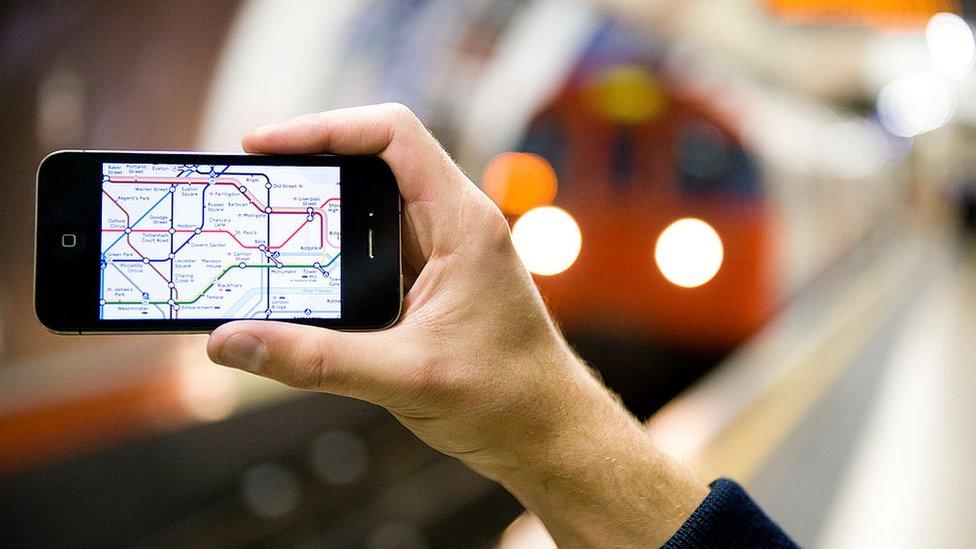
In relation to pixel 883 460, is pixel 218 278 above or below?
above

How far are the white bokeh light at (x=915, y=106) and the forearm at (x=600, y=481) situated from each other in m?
16.2

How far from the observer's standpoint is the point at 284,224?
3.55 ft

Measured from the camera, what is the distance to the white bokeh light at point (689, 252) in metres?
4.46

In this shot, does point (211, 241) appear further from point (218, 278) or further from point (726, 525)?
point (726, 525)

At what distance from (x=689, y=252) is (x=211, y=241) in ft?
12.2

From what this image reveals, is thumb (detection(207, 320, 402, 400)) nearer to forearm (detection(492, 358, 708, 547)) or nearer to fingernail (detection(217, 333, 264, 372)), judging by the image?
fingernail (detection(217, 333, 264, 372))

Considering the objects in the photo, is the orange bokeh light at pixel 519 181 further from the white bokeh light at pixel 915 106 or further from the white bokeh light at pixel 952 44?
the white bokeh light at pixel 915 106

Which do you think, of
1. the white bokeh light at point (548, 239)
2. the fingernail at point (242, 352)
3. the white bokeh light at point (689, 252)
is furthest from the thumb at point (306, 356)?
the white bokeh light at point (689, 252)

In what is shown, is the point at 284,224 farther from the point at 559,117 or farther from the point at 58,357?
the point at 559,117

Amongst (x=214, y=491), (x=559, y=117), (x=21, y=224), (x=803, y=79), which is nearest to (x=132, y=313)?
(x=21, y=224)

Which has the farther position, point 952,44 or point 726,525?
point 952,44

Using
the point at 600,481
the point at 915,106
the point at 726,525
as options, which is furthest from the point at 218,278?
the point at 915,106

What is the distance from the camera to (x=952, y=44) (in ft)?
26.2

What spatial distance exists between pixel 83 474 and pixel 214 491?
61cm
